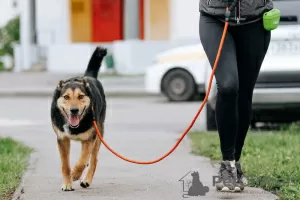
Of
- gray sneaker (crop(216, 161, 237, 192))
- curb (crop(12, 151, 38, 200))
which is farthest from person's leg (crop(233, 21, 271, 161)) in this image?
curb (crop(12, 151, 38, 200))

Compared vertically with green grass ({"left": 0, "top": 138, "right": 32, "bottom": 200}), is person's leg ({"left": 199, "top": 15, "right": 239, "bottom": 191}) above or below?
above

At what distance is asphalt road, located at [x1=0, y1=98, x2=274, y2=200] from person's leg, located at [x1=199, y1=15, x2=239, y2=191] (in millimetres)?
195

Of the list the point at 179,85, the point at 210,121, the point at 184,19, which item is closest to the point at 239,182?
the point at 210,121

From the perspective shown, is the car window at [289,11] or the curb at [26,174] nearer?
the curb at [26,174]

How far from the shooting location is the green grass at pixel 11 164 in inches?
277

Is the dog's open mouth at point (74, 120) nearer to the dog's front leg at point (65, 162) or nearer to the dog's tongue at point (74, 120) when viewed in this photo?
the dog's tongue at point (74, 120)

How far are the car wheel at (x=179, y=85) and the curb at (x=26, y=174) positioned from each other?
8.04 meters

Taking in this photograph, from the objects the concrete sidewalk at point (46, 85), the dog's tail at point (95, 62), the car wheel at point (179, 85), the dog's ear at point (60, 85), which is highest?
the dog's tail at point (95, 62)

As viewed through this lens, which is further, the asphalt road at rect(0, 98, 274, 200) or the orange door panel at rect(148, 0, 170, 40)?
the orange door panel at rect(148, 0, 170, 40)

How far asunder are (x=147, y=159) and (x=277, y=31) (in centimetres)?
246

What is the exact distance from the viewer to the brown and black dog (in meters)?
6.72

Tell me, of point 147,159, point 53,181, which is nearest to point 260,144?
point 147,159

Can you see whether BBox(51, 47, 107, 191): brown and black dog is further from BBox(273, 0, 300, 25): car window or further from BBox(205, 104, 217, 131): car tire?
BBox(205, 104, 217, 131): car tire

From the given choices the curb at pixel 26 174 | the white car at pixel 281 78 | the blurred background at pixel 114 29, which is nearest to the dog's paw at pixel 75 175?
the curb at pixel 26 174
